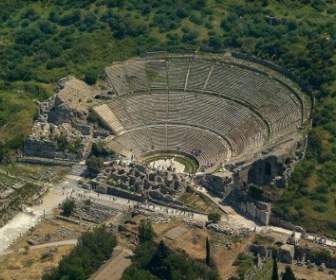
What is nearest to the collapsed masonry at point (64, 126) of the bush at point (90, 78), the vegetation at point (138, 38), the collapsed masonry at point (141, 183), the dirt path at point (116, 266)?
the bush at point (90, 78)

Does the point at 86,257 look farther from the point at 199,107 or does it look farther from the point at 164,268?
the point at 199,107

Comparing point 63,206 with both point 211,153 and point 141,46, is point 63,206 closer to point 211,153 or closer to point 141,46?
point 211,153

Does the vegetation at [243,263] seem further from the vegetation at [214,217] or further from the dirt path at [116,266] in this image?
the dirt path at [116,266]

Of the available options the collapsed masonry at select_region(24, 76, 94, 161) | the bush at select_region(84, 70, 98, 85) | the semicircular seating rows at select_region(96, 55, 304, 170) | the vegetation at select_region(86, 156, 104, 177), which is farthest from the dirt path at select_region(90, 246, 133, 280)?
the bush at select_region(84, 70, 98, 85)

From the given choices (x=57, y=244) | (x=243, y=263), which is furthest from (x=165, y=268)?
(x=57, y=244)

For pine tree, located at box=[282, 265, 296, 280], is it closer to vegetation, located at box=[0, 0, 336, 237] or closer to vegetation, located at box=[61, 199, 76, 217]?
vegetation, located at box=[0, 0, 336, 237]
